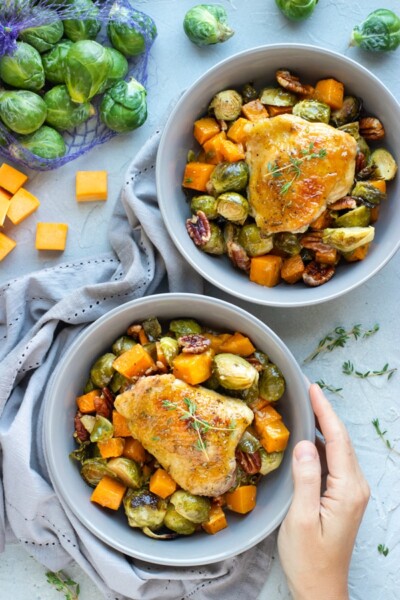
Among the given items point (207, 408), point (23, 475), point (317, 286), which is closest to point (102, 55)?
point (317, 286)

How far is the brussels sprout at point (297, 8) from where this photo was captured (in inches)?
130

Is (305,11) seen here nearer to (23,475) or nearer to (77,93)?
(77,93)

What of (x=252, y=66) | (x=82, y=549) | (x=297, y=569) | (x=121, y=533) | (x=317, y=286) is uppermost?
(x=252, y=66)

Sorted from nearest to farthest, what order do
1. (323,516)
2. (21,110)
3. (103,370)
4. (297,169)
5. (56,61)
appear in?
(323,516)
(297,169)
(103,370)
(21,110)
(56,61)

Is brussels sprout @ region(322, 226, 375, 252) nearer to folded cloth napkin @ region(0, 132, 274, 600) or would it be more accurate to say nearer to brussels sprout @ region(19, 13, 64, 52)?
folded cloth napkin @ region(0, 132, 274, 600)

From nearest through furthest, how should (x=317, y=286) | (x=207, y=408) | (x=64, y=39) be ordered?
(x=207, y=408) → (x=317, y=286) → (x=64, y=39)

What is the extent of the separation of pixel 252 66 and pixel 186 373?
132cm

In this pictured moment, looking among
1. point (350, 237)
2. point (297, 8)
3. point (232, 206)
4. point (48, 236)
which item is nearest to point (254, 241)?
point (232, 206)

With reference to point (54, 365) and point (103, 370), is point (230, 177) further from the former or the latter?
point (54, 365)

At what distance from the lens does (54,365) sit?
129 inches

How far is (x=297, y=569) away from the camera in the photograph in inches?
118

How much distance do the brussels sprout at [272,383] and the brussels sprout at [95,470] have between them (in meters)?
0.71

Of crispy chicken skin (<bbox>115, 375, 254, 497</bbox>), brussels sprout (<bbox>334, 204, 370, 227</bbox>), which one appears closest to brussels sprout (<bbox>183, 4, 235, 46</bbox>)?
brussels sprout (<bbox>334, 204, 370, 227</bbox>)

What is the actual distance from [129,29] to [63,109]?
17.7 inches
